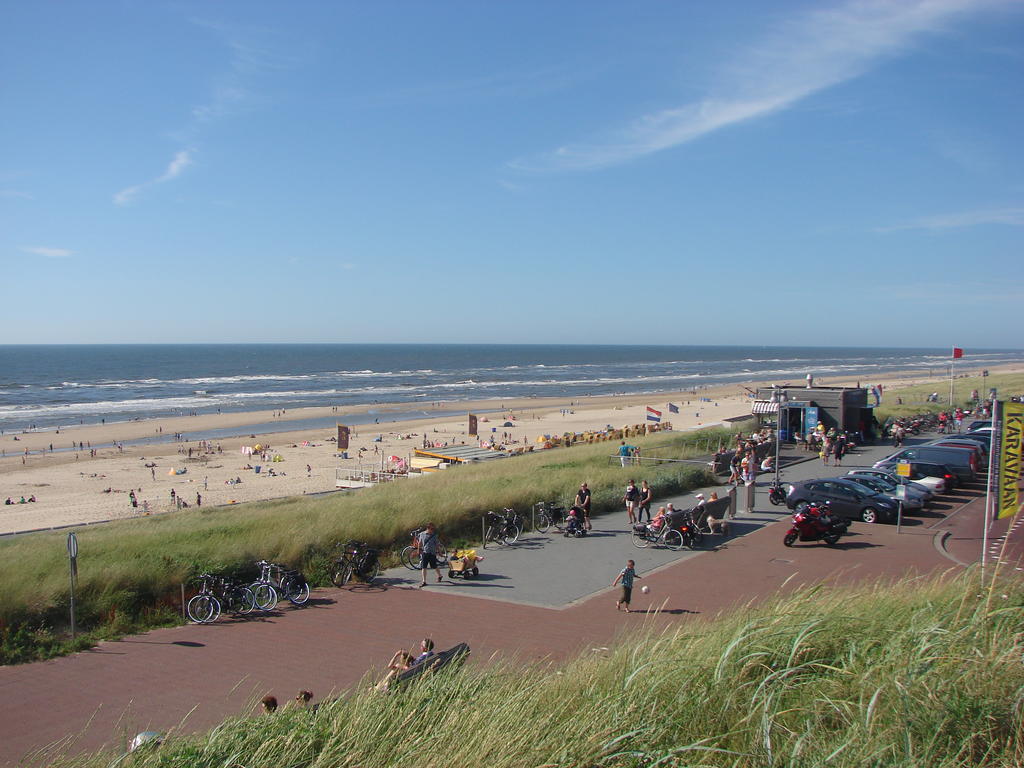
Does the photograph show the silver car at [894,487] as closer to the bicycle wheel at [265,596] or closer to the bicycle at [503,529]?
the bicycle at [503,529]

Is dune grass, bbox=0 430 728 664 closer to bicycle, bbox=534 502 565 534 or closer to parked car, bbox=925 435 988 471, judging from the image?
bicycle, bbox=534 502 565 534

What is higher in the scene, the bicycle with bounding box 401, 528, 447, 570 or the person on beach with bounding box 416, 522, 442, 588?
the person on beach with bounding box 416, 522, 442, 588

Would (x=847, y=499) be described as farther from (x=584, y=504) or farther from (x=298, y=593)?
(x=298, y=593)

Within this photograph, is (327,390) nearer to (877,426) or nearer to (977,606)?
(877,426)

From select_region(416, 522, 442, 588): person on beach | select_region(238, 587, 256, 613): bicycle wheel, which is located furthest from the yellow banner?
select_region(238, 587, 256, 613): bicycle wheel

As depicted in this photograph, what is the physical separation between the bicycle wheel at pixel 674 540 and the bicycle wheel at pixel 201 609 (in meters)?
9.91

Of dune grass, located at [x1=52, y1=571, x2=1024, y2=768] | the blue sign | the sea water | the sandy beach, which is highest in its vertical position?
dune grass, located at [x1=52, y1=571, x2=1024, y2=768]

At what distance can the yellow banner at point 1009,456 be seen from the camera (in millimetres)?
12484

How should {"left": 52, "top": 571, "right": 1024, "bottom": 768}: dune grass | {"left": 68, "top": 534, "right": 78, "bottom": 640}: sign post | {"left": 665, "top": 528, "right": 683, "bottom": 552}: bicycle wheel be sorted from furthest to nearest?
{"left": 665, "top": 528, "right": 683, "bottom": 552}: bicycle wheel < {"left": 68, "top": 534, "right": 78, "bottom": 640}: sign post < {"left": 52, "top": 571, "right": 1024, "bottom": 768}: dune grass

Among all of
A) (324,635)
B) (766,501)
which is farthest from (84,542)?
(766,501)

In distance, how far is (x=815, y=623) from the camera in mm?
5938

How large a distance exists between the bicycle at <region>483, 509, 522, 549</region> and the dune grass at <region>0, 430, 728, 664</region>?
2.28 feet

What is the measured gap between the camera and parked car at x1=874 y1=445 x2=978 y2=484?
85.4ft

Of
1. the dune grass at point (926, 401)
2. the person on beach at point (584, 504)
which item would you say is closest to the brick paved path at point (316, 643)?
the person on beach at point (584, 504)
